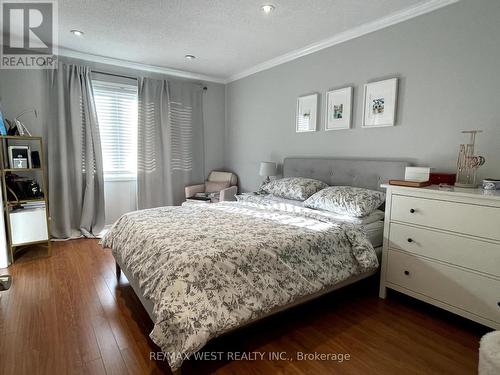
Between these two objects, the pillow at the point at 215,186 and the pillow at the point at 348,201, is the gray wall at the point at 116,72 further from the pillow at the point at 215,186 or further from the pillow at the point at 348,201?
the pillow at the point at 348,201

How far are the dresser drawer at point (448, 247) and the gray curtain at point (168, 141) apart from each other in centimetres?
325

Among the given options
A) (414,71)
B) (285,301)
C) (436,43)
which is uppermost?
(436,43)

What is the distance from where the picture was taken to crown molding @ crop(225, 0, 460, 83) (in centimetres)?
231

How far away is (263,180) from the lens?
4148 mm

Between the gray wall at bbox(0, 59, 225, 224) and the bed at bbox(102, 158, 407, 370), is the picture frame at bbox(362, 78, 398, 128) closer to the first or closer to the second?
the bed at bbox(102, 158, 407, 370)

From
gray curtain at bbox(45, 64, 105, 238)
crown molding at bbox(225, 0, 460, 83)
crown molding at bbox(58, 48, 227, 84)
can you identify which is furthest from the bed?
crown molding at bbox(58, 48, 227, 84)

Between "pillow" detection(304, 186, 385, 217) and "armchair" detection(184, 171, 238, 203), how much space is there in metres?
1.81

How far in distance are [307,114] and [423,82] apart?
1.28m

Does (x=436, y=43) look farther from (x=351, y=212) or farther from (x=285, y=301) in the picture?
(x=285, y=301)

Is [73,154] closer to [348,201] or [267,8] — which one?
[267,8]

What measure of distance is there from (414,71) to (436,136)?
613 mm

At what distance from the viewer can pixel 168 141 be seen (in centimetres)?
427

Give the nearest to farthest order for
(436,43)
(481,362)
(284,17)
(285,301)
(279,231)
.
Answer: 1. (481,362)
2. (285,301)
3. (279,231)
4. (436,43)
5. (284,17)

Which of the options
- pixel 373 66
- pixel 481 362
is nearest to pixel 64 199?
pixel 373 66
